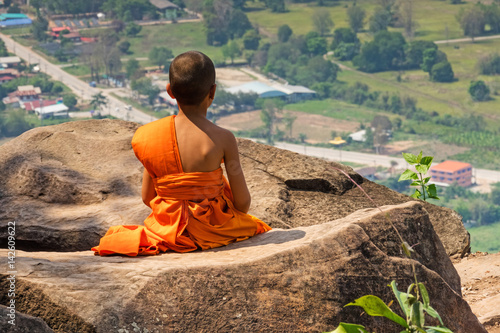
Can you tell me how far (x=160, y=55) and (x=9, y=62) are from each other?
14.6 meters

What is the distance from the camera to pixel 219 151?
3.45m

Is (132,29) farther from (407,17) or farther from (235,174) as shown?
(235,174)

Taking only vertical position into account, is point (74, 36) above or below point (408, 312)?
below

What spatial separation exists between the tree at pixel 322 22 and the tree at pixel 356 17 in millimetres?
2771

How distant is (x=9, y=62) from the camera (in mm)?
61031

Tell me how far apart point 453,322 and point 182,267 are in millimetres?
1497

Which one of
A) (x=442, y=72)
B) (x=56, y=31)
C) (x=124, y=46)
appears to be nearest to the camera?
(x=442, y=72)

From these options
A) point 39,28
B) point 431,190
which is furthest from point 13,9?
point 431,190

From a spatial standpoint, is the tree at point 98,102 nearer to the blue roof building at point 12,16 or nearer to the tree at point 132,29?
the tree at point 132,29

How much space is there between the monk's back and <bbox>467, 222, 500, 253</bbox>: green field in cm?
3640

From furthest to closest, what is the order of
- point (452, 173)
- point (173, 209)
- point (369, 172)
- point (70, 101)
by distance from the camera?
point (70, 101) → point (369, 172) → point (452, 173) → point (173, 209)

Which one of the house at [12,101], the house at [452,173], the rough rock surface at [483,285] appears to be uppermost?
the rough rock surface at [483,285]

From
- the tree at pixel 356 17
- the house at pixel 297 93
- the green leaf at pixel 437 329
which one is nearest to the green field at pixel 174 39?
the house at pixel 297 93

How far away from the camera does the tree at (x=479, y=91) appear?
60.8 metres
